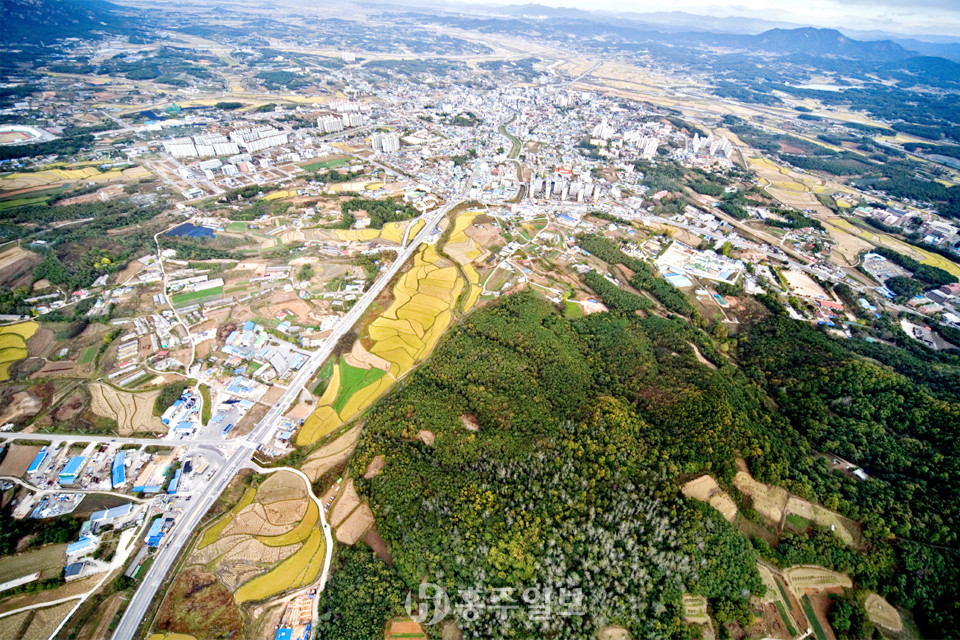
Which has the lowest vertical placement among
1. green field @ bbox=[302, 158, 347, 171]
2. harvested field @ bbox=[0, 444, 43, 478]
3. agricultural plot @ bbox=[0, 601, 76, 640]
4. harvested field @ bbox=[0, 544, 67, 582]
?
agricultural plot @ bbox=[0, 601, 76, 640]

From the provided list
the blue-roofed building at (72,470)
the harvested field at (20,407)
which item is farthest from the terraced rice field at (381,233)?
the blue-roofed building at (72,470)

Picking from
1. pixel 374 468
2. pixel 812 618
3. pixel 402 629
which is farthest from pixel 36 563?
pixel 812 618

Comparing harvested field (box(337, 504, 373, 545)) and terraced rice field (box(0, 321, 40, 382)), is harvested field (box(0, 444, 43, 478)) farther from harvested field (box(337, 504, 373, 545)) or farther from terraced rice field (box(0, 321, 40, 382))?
harvested field (box(337, 504, 373, 545))

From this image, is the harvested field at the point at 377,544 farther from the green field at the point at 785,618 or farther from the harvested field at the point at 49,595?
the green field at the point at 785,618

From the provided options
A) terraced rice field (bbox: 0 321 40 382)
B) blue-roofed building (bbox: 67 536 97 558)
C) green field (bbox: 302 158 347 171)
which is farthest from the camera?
green field (bbox: 302 158 347 171)

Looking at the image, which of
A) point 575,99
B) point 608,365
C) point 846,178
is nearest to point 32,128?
point 608,365

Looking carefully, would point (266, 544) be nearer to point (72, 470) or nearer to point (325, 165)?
point (72, 470)

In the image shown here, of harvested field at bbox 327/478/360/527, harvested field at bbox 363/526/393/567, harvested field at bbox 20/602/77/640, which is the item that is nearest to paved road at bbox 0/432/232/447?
harvested field at bbox 327/478/360/527

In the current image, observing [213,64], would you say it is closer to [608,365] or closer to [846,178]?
[608,365]
